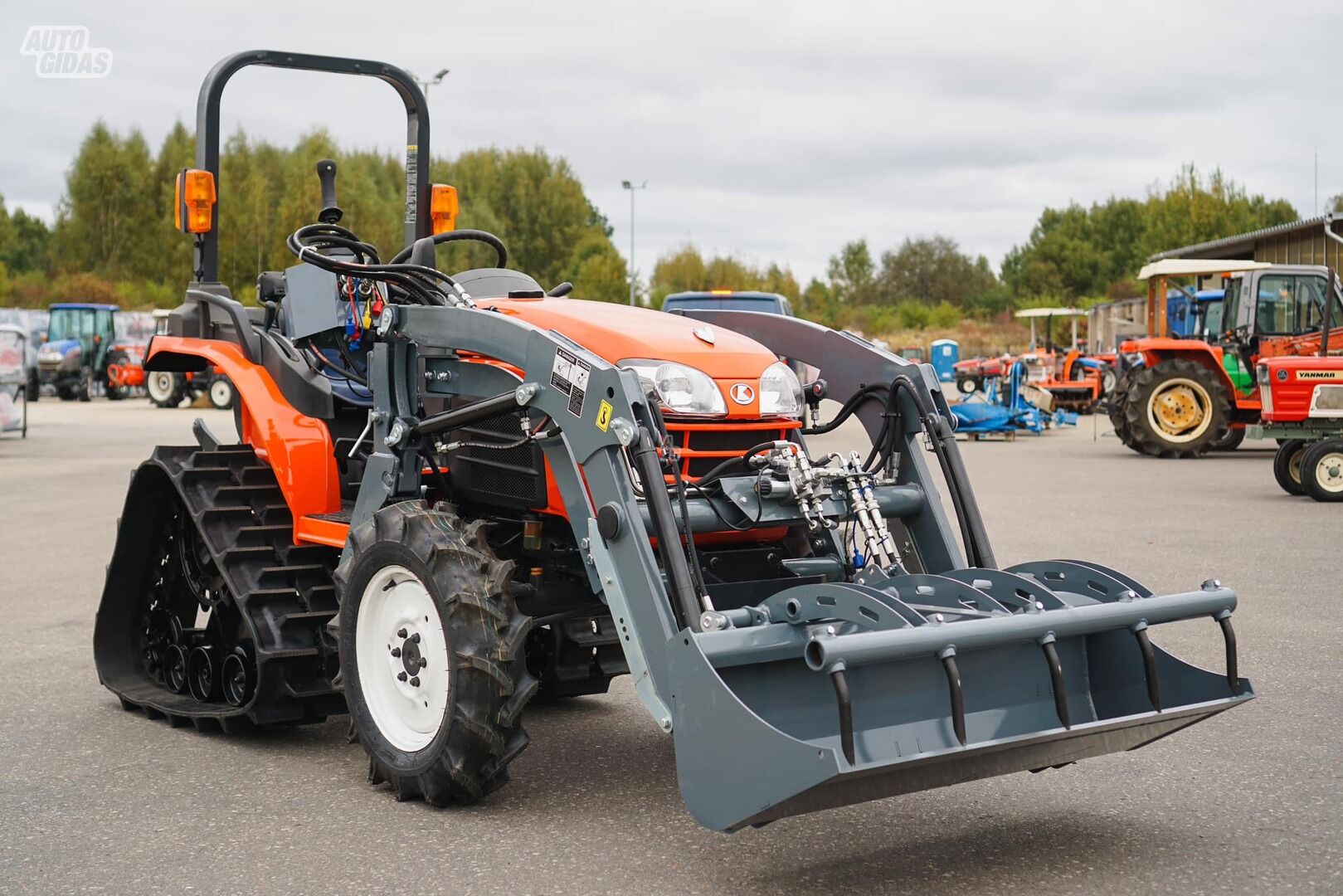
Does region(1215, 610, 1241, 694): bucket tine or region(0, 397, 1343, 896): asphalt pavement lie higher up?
region(1215, 610, 1241, 694): bucket tine

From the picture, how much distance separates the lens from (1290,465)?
14820 mm

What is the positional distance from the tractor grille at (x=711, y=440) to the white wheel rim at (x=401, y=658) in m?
0.94

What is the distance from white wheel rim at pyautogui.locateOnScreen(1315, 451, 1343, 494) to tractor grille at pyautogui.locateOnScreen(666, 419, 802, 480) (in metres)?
10.9

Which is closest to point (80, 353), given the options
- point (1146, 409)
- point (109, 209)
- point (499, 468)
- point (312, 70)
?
point (109, 209)

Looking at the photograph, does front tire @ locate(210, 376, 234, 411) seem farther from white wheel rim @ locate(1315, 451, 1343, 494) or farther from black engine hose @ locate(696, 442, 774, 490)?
A: black engine hose @ locate(696, 442, 774, 490)

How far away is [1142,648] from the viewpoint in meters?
4.06

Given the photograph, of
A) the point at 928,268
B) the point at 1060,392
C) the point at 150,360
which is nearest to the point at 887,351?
the point at 150,360

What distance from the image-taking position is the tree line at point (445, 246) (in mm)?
52812

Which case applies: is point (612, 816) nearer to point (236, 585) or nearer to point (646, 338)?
point (646, 338)

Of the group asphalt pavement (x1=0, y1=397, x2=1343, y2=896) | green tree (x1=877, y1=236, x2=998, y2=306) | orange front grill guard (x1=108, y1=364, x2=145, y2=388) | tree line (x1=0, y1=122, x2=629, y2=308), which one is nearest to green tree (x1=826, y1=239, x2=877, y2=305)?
green tree (x1=877, y1=236, x2=998, y2=306)

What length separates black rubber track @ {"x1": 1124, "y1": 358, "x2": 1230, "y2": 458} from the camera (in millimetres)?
19891

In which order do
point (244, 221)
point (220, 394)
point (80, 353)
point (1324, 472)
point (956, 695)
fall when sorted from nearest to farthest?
point (956, 695)
point (1324, 472)
point (220, 394)
point (80, 353)
point (244, 221)

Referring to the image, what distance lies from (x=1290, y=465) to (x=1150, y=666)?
11871 mm

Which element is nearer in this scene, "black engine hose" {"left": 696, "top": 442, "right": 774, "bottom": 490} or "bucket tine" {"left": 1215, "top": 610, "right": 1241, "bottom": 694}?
"bucket tine" {"left": 1215, "top": 610, "right": 1241, "bottom": 694}
